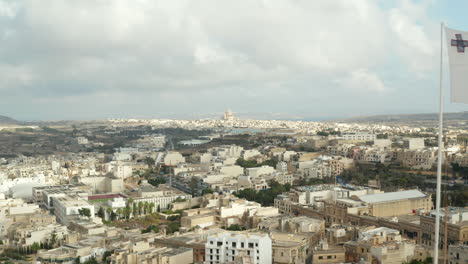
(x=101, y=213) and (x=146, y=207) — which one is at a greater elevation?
(x=146, y=207)

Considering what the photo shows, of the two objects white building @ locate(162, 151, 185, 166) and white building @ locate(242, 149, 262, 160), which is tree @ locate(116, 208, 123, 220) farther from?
white building @ locate(242, 149, 262, 160)

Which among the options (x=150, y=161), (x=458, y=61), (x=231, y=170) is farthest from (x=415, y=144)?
(x=458, y=61)

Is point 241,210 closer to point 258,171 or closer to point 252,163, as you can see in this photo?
point 258,171

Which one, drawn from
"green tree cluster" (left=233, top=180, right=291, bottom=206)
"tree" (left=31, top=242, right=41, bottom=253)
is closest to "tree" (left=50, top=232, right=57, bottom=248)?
"tree" (left=31, top=242, right=41, bottom=253)

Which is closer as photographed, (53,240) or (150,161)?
(53,240)

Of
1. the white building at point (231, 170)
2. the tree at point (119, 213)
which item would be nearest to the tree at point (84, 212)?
the tree at point (119, 213)

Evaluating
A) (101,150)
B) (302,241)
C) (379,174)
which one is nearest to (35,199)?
(302,241)

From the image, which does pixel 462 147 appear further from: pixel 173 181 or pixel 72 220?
pixel 72 220
